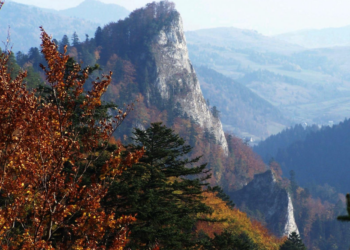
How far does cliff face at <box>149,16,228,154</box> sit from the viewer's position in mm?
145500

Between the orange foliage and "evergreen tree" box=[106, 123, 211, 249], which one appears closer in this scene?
"evergreen tree" box=[106, 123, 211, 249]

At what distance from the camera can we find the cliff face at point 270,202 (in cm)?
10872

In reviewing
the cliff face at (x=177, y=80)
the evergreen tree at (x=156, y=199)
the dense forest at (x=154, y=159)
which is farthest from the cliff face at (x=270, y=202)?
the evergreen tree at (x=156, y=199)

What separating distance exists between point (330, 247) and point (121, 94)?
302ft

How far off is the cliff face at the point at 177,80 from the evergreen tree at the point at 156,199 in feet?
408

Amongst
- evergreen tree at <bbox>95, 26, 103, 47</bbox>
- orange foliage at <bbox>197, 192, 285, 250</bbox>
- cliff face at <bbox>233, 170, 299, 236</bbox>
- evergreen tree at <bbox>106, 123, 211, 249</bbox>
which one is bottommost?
cliff face at <bbox>233, 170, 299, 236</bbox>

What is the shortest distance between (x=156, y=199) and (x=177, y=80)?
5184 inches

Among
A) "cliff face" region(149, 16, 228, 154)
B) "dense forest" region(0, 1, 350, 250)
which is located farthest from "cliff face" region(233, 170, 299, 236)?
"cliff face" region(149, 16, 228, 154)

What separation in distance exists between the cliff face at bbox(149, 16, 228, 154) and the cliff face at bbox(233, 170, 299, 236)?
→ 29311 millimetres

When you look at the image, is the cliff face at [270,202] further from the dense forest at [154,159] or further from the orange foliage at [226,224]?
the orange foliage at [226,224]

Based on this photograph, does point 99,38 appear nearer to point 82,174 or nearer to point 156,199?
point 156,199

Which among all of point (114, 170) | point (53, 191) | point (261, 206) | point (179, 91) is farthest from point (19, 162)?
point (179, 91)

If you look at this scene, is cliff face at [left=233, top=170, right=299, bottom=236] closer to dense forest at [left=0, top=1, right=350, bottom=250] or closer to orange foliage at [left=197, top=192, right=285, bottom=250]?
dense forest at [left=0, top=1, right=350, bottom=250]

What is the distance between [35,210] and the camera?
8.34 m
